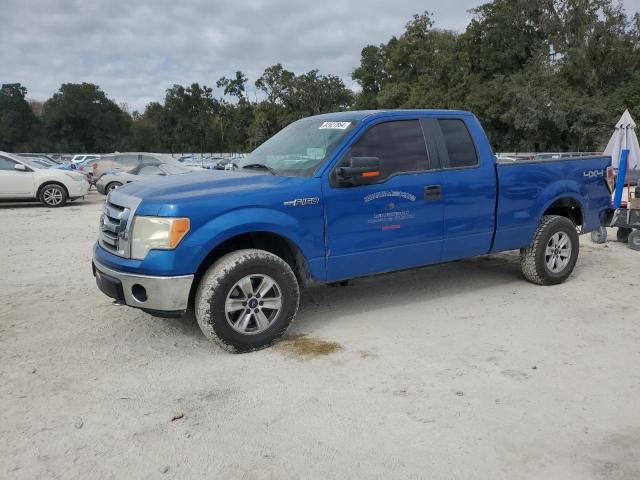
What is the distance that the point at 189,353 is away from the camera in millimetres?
4445

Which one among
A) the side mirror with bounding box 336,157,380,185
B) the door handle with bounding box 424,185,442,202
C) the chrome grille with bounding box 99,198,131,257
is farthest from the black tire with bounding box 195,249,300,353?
the door handle with bounding box 424,185,442,202

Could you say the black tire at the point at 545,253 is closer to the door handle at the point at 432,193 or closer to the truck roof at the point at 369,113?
the door handle at the point at 432,193

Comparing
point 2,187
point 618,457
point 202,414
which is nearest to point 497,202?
point 618,457

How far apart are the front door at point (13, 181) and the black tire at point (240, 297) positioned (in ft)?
43.7

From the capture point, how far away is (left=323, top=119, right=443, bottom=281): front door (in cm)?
478

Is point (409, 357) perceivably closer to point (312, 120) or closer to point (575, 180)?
point (312, 120)

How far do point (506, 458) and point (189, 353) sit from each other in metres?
2.57

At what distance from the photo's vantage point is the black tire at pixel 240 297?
13.9 ft

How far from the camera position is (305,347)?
14.9 feet

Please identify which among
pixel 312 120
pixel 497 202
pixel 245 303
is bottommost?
pixel 245 303

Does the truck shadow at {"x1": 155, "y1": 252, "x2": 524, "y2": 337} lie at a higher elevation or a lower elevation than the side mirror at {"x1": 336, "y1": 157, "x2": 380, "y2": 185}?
lower

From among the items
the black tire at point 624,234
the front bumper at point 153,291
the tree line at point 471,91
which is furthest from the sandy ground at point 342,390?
the tree line at point 471,91

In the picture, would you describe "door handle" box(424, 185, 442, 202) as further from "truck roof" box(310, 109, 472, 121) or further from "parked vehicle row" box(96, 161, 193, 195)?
"parked vehicle row" box(96, 161, 193, 195)

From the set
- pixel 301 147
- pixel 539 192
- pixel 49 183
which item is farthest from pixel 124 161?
pixel 539 192
